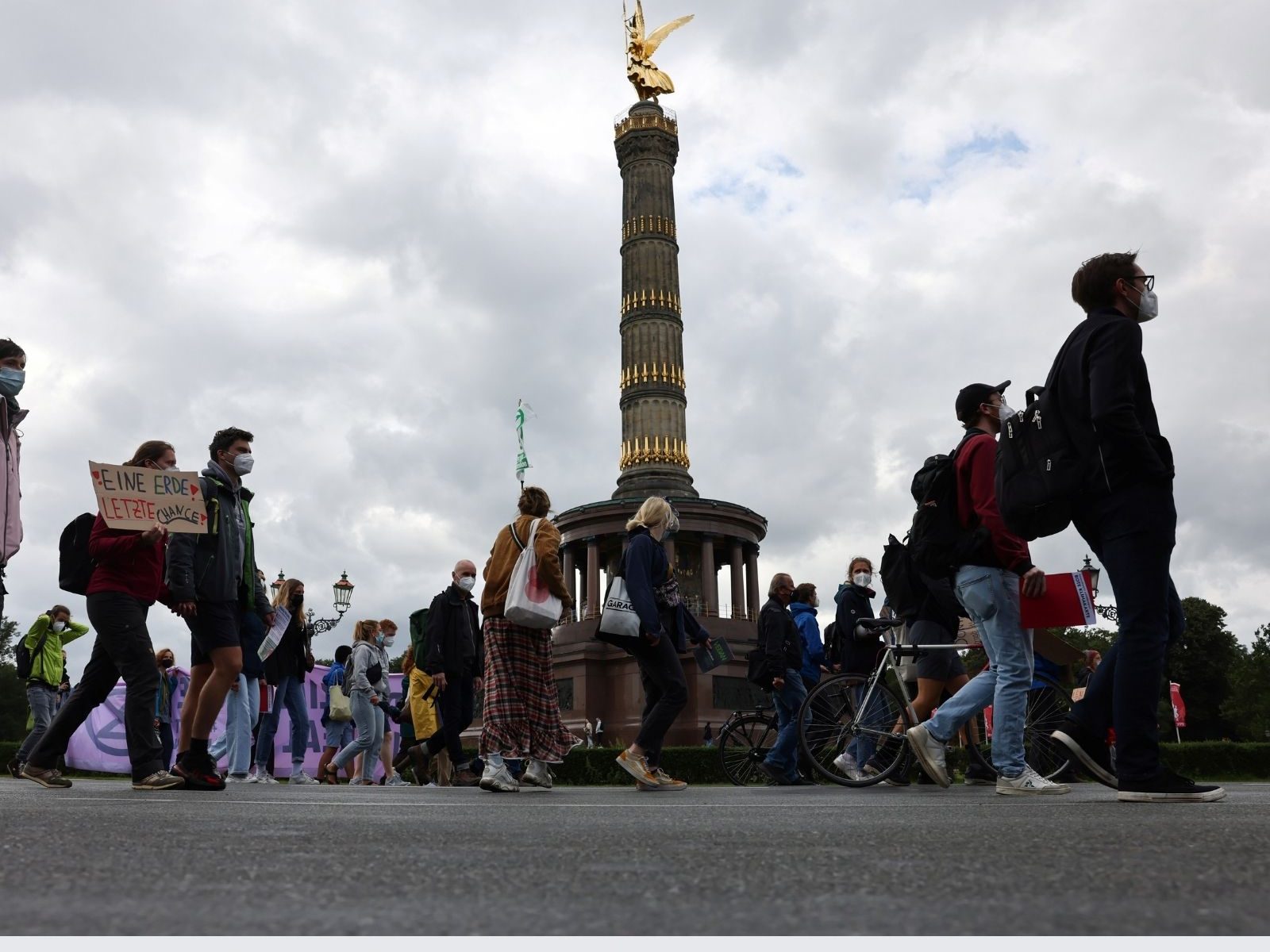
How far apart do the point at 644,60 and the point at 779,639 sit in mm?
41238

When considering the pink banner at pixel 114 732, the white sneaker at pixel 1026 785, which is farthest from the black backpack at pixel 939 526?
the pink banner at pixel 114 732

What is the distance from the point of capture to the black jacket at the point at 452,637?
10.1 m

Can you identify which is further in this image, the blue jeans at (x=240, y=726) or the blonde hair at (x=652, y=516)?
the blue jeans at (x=240, y=726)

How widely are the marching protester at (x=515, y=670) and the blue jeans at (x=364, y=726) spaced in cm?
397

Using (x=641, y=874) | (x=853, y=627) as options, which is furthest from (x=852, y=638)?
(x=641, y=874)

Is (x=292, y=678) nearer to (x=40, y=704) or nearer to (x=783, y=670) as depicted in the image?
(x=783, y=670)

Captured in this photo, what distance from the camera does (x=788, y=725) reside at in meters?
10.1

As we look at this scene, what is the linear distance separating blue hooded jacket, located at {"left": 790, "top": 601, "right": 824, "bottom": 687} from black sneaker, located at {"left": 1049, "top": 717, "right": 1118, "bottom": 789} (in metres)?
5.22

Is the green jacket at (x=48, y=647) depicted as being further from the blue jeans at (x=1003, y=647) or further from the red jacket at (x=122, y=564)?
the blue jeans at (x=1003, y=647)

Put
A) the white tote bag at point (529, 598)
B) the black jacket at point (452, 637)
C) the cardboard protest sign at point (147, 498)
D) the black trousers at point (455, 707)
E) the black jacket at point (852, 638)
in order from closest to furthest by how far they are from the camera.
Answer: the cardboard protest sign at point (147, 498)
the white tote bag at point (529, 598)
the black jacket at point (852, 638)
the black jacket at point (452, 637)
the black trousers at point (455, 707)

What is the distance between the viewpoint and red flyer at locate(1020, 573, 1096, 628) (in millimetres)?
6023

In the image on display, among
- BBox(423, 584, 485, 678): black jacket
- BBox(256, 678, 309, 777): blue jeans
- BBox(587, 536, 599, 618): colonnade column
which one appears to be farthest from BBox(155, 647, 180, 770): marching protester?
BBox(587, 536, 599, 618): colonnade column

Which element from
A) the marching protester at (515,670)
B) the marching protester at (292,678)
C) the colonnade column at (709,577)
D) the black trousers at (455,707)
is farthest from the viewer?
the colonnade column at (709,577)

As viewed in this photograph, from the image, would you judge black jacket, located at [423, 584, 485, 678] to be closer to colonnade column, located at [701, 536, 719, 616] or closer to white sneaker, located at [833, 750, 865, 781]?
white sneaker, located at [833, 750, 865, 781]
